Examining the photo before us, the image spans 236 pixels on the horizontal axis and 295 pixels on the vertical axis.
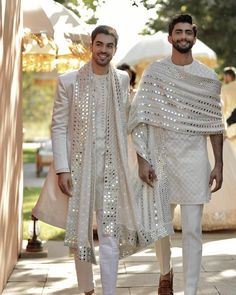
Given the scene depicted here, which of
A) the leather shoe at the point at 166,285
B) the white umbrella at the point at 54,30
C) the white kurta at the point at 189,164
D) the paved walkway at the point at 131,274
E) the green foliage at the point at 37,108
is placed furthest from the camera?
the green foliage at the point at 37,108

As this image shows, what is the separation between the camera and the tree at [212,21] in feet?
81.2

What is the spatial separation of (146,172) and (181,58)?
2.70 feet

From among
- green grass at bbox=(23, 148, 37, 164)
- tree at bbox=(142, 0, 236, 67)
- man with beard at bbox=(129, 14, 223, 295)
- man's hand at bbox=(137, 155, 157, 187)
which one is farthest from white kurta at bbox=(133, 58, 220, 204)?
green grass at bbox=(23, 148, 37, 164)

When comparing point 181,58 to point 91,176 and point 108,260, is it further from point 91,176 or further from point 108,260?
point 108,260

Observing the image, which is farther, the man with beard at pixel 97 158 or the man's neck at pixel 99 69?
the man's neck at pixel 99 69

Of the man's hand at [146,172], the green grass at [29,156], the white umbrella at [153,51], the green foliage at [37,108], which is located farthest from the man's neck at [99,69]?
the green foliage at [37,108]

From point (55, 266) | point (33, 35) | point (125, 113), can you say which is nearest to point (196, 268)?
point (125, 113)

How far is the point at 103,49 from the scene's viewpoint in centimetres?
660

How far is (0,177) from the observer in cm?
720

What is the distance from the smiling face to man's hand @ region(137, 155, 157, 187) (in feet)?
2.36

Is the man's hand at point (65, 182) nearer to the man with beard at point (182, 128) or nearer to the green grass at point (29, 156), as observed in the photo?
the man with beard at point (182, 128)

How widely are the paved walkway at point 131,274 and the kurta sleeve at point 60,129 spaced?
4.20 ft

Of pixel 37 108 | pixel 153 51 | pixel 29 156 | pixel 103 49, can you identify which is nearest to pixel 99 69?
pixel 103 49

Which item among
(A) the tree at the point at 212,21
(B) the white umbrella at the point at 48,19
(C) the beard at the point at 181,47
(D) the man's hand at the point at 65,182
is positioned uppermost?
(A) the tree at the point at 212,21
